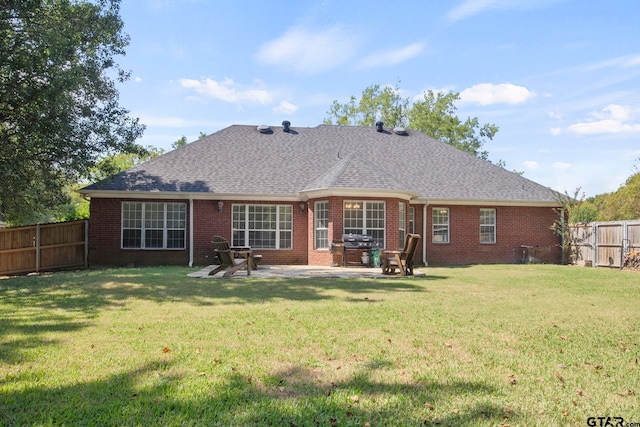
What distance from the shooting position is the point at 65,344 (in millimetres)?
5219

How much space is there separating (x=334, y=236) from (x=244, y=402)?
12.7m

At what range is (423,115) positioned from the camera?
39938 millimetres

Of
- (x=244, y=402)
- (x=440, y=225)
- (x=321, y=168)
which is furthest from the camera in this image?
(x=321, y=168)

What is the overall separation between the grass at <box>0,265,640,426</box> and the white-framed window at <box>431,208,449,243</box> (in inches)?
406

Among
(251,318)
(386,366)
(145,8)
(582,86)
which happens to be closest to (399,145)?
(582,86)

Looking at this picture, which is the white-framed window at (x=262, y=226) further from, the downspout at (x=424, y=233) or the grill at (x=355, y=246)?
the downspout at (x=424, y=233)

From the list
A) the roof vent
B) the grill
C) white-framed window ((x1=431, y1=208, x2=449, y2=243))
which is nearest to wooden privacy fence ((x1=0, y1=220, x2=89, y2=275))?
the roof vent

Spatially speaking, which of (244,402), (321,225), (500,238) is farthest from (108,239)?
(500,238)

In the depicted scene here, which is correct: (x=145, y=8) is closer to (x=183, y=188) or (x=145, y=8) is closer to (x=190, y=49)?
(x=190, y=49)

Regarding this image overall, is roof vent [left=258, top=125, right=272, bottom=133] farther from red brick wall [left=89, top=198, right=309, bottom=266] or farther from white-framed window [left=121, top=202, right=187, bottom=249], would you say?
white-framed window [left=121, top=202, right=187, bottom=249]

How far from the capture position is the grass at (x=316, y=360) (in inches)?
135

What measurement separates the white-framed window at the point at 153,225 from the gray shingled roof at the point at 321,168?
846mm

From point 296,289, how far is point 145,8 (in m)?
9.84

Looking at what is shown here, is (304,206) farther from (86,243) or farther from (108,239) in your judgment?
(86,243)
